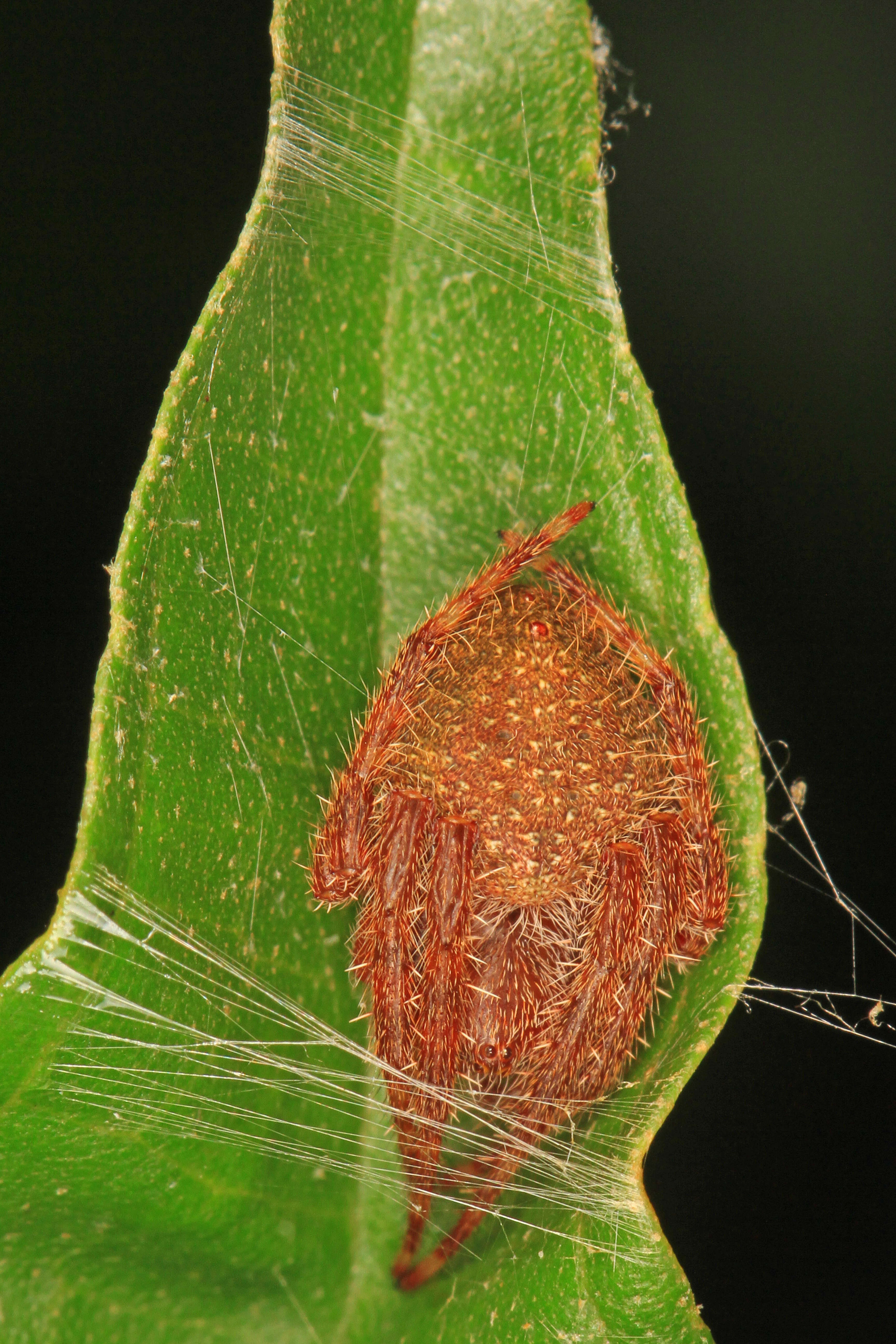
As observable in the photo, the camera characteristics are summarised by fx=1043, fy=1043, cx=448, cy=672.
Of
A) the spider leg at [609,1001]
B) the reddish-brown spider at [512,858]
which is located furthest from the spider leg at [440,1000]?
the spider leg at [609,1001]

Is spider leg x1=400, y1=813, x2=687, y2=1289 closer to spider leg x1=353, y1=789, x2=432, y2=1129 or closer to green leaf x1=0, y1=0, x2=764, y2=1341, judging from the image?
green leaf x1=0, y1=0, x2=764, y2=1341

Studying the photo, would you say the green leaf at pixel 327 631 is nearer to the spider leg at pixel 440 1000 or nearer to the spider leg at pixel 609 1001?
the spider leg at pixel 609 1001

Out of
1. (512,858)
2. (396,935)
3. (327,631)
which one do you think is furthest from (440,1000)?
(327,631)

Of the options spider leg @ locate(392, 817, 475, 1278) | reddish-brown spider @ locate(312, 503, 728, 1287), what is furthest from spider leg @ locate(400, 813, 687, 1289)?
spider leg @ locate(392, 817, 475, 1278)

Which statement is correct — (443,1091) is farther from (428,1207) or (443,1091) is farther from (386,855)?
(386,855)

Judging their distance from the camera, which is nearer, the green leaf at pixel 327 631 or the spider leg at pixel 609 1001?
the green leaf at pixel 327 631

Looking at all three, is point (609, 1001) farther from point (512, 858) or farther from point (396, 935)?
point (396, 935)
